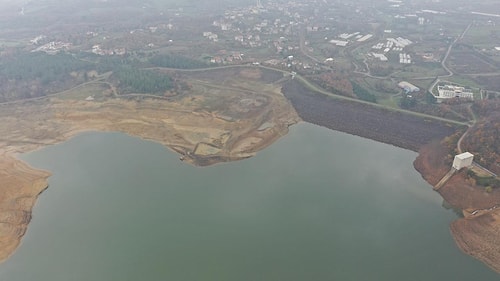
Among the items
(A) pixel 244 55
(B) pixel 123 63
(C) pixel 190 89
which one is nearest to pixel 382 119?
(C) pixel 190 89

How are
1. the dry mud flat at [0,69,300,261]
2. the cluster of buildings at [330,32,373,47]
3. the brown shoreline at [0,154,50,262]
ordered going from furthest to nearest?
the cluster of buildings at [330,32,373,47] → the dry mud flat at [0,69,300,261] → the brown shoreline at [0,154,50,262]

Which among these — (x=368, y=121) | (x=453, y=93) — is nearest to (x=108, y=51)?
(x=368, y=121)

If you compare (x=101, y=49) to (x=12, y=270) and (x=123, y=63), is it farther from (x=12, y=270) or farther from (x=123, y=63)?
(x=12, y=270)

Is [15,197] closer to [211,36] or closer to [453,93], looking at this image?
[453,93]

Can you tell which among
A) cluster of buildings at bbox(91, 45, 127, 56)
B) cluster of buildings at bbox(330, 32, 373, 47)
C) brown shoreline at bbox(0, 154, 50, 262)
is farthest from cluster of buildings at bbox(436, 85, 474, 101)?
cluster of buildings at bbox(91, 45, 127, 56)

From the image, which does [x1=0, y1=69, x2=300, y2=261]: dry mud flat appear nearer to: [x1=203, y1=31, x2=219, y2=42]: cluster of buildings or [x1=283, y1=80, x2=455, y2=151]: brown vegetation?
[x1=283, y1=80, x2=455, y2=151]: brown vegetation
